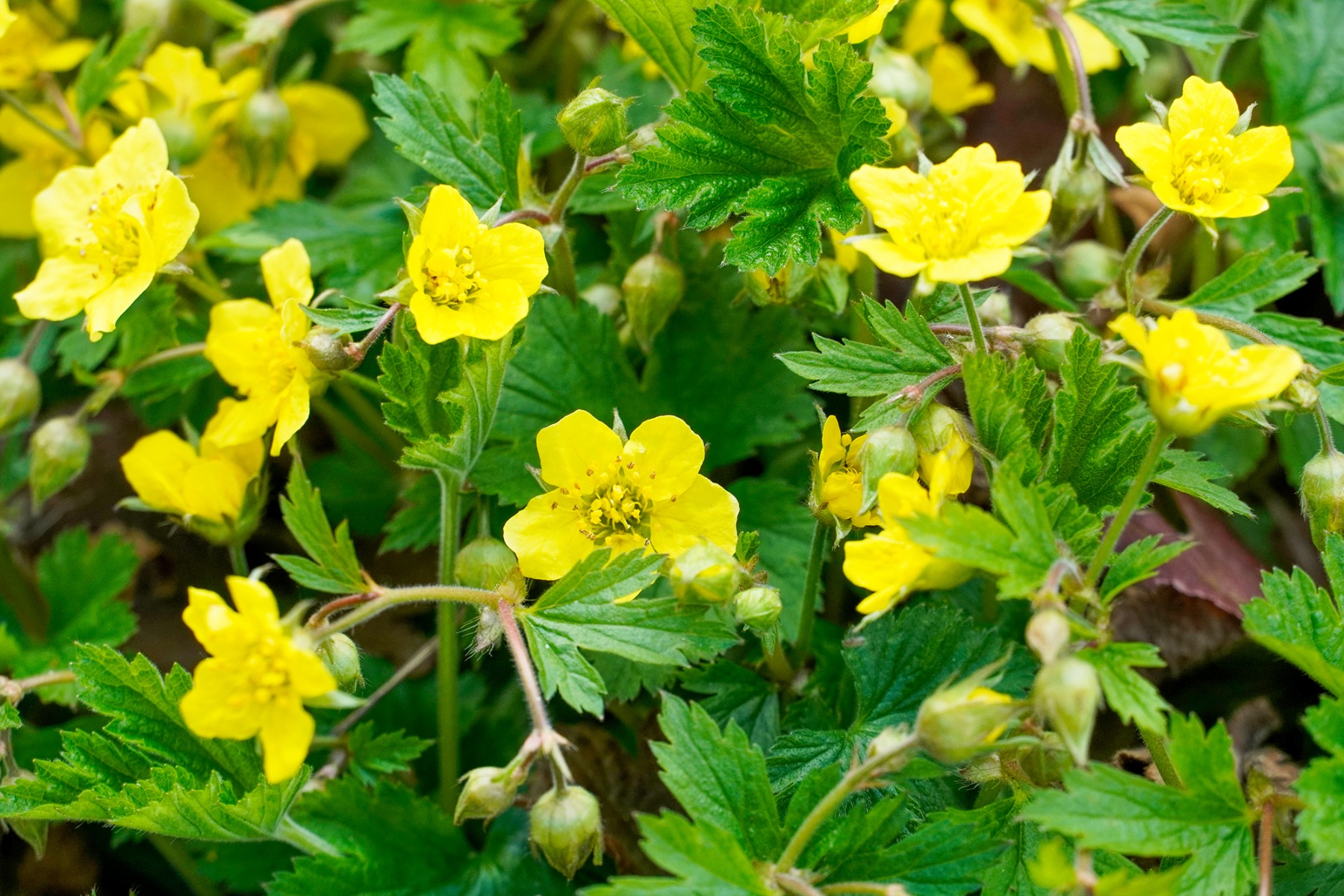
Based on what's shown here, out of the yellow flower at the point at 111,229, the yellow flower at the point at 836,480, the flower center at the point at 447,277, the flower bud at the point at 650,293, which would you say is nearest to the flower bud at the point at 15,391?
the yellow flower at the point at 111,229

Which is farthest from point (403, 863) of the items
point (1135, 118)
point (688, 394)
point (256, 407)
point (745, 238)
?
point (1135, 118)

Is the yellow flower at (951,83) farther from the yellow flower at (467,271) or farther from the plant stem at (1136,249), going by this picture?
the yellow flower at (467,271)

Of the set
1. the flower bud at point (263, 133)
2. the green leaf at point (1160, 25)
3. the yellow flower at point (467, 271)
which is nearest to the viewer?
the yellow flower at point (467, 271)

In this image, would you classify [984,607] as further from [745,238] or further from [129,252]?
[129,252]

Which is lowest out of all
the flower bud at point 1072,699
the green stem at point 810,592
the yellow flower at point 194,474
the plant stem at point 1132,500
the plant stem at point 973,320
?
the green stem at point 810,592

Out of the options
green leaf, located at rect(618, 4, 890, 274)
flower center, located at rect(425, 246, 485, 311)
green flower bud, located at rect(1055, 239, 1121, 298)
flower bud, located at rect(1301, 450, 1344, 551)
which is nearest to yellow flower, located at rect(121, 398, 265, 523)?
flower center, located at rect(425, 246, 485, 311)

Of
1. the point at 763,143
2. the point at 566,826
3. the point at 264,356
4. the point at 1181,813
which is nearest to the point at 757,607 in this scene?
the point at 566,826
